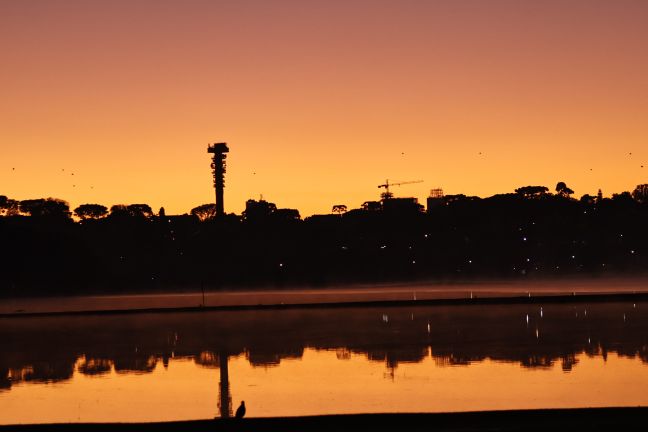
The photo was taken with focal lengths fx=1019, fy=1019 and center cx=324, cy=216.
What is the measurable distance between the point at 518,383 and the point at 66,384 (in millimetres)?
19782

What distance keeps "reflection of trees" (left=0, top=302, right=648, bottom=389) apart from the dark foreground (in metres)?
18.6

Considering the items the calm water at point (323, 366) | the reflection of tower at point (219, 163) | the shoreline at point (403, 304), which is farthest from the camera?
the reflection of tower at point (219, 163)

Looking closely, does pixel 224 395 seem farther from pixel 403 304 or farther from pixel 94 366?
pixel 403 304

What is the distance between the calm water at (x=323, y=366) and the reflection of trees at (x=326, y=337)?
139 mm

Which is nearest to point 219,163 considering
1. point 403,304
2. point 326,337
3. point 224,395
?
point 403,304

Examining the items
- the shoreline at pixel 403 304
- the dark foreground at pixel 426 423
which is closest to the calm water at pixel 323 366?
the dark foreground at pixel 426 423

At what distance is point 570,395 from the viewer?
36625 mm

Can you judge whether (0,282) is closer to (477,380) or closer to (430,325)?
(430,325)

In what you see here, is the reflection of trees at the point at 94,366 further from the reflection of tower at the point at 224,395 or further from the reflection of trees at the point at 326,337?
the reflection of tower at the point at 224,395

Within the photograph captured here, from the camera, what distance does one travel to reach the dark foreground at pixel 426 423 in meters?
25.9

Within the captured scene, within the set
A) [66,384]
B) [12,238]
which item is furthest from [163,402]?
[12,238]

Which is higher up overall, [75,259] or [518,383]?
[75,259]

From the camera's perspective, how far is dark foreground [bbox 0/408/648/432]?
85.0 feet

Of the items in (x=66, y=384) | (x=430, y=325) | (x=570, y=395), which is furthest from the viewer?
(x=430, y=325)
